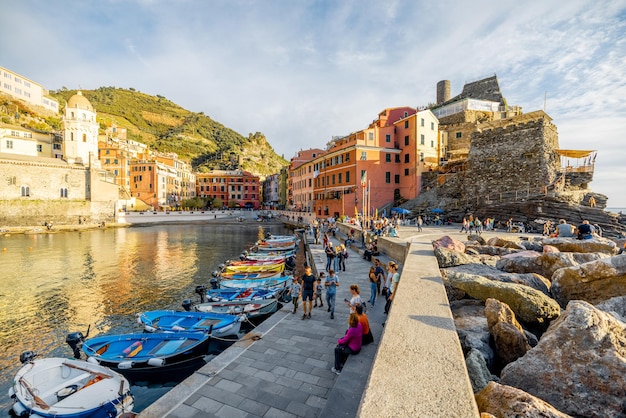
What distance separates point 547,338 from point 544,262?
603 centimetres

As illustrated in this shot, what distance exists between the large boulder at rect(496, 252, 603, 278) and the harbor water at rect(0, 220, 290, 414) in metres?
12.5

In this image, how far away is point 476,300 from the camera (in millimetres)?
8133

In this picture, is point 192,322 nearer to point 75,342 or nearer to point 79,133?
point 75,342

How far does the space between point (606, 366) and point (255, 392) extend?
6.06 m

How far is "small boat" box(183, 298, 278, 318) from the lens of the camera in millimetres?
14062

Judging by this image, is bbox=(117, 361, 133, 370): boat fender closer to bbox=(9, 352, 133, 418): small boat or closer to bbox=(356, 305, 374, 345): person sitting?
bbox=(9, 352, 133, 418): small boat

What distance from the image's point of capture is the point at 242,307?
47.0 ft

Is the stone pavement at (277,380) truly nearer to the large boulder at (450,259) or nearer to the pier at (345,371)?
the pier at (345,371)

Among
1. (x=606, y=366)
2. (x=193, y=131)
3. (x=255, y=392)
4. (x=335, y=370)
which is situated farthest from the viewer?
(x=193, y=131)

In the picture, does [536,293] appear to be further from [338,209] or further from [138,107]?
[138,107]

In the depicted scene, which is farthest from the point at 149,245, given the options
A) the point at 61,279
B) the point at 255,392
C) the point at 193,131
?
the point at 193,131

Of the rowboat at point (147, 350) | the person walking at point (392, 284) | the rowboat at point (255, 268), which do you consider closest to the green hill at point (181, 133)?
the rowboat at point (255, 268)

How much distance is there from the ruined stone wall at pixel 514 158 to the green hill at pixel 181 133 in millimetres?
95042

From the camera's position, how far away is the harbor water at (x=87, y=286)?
512 inches
